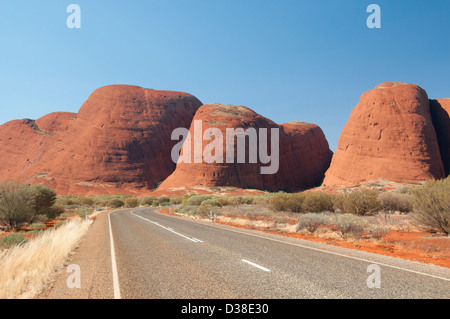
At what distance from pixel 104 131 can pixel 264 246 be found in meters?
94.0

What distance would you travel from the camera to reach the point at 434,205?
13.0 meters

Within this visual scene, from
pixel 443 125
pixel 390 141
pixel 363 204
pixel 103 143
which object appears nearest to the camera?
pixel 363 204

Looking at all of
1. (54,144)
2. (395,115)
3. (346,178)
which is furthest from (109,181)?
(395,115)

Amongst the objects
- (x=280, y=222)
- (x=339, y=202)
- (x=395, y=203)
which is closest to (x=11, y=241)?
(x=280, y=222)

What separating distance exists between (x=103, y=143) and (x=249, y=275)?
9456cm

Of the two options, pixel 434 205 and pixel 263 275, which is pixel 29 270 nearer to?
pixel 263 275

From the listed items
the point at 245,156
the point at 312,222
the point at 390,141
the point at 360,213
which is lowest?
the point at 360,213

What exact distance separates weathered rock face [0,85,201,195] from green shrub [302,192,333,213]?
69514 mm

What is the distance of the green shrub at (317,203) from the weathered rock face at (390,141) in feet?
157

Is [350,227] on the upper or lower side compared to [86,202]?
upper

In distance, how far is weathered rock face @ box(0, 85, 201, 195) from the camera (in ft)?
288

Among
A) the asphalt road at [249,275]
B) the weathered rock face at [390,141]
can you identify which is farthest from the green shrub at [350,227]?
the weathered rock face at [390,141]

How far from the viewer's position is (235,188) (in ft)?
250
